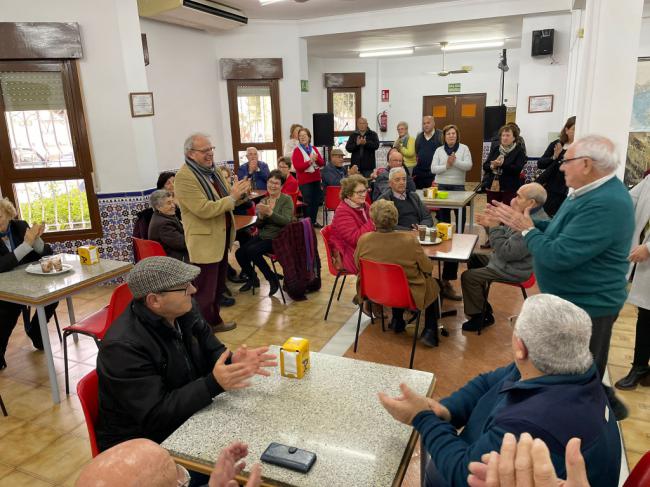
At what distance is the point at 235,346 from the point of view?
3.81 metres

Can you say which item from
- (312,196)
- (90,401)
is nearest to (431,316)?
Result: (90,401)

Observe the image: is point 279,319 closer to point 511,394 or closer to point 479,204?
point 511,394

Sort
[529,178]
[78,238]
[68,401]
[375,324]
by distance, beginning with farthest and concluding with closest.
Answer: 1. [529,178]
2. [78,238]
3. [375,324]
4. [68,401]

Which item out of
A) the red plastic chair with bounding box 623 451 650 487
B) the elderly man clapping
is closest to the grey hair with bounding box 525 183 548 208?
the elderly man clapping

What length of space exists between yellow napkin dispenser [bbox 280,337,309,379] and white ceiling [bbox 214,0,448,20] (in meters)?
5.97

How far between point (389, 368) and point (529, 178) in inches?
245

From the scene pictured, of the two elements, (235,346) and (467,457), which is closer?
(467,457)

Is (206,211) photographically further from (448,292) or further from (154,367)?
(448,292)

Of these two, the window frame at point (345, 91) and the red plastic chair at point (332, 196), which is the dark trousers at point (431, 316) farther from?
the window frame at point (345, 91)

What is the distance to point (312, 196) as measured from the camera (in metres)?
7.51

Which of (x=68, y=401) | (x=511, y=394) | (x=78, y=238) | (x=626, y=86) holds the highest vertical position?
(x=626, y=86)

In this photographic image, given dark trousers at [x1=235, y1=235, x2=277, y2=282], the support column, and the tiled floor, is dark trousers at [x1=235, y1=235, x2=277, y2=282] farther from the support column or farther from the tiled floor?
the support column

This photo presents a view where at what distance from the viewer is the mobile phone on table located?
138cm

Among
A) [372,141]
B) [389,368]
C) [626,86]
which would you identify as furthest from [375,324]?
[372,141]
